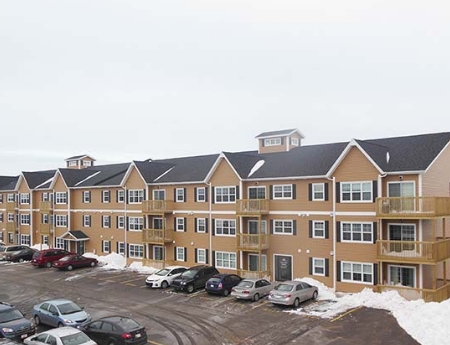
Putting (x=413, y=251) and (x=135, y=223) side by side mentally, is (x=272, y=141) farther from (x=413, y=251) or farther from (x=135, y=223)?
(x=413, y=251)

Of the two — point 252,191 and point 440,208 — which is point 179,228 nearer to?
point 252,191

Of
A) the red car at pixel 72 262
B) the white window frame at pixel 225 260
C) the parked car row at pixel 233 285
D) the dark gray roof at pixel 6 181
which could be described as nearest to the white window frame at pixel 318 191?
the parked car row at pixel 233 285

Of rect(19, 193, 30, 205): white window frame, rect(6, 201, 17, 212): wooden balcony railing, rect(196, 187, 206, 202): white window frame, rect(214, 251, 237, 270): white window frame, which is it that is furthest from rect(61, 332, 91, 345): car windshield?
rect(6, 201, 17, 212): wooden balcony railing

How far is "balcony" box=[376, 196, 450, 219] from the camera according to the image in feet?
87.8

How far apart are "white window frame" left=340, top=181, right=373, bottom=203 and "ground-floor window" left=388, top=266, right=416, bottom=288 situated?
187 inches

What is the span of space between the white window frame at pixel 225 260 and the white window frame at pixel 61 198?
24.2 m

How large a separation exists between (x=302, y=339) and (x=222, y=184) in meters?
18.4

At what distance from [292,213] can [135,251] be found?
18.9 metres

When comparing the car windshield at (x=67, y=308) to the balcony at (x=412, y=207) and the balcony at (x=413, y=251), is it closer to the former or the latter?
the balcony at (x=413, y=251)

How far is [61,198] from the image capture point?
5406 centimetres

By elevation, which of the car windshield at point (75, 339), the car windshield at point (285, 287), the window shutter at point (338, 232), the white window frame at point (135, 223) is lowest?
the car windshield at point (285, 287)

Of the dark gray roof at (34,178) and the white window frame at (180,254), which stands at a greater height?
the dark gray roof at (34,178)

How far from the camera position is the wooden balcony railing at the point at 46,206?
180ft

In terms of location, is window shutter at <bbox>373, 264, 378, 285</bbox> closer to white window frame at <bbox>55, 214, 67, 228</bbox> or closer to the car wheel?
the car wheel
